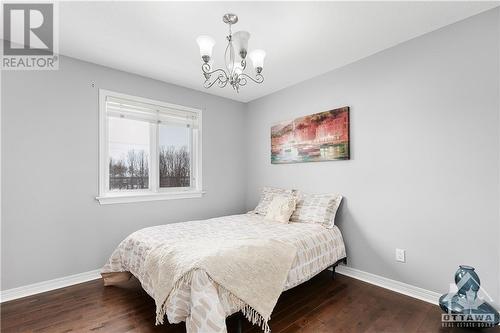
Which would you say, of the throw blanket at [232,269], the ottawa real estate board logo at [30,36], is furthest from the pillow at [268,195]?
the ottawa real estate board logo at [30,36]

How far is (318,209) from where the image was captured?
9.70 ft

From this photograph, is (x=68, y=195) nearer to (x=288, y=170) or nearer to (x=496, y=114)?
(x=288, y=170)

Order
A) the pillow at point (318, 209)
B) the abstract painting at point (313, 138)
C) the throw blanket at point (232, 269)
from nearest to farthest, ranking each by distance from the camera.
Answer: the throw blanket at point (232, 269) → the pillow at point (318, 209) → the abstract painting at point (313, 138)

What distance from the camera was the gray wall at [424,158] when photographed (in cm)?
203

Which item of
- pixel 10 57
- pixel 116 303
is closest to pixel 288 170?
pixel 116 303

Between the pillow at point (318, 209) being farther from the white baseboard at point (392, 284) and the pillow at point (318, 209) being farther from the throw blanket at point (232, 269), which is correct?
the throw blanket at point (232, 269)

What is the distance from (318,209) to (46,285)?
312 centimetres

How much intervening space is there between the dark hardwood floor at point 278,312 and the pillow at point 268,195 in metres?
1.21

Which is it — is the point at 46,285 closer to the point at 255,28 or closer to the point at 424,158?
the point at 255,28

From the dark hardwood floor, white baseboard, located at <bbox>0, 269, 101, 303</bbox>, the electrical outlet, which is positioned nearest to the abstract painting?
the electrical outlet

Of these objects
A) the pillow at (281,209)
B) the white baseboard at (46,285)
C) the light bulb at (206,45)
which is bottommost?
the white baseboard at (46,285)

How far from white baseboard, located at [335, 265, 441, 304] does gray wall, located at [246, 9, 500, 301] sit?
0.19 ft

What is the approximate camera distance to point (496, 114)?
1979mm

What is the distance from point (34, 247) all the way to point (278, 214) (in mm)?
2699
